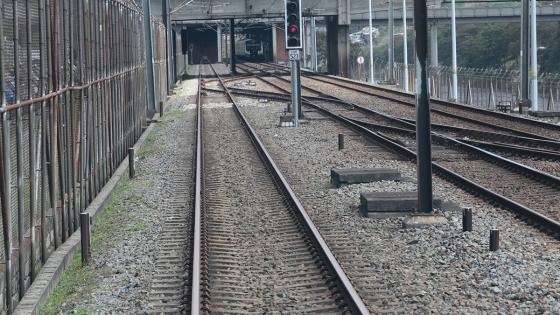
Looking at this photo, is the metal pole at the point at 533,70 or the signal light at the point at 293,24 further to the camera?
the metal pole at the point at 533,70

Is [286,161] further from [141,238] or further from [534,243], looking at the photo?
[534,243]

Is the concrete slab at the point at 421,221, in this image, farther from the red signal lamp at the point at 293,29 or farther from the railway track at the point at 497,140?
the red signal lamp at the point at 293,29

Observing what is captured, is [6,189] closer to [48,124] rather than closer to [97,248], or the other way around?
[48,124]

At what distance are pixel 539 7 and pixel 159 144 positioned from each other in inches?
2214

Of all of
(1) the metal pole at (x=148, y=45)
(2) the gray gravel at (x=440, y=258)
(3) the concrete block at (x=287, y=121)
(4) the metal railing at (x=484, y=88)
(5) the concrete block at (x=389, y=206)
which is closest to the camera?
(2) the gray gravel at (x=440, y=258)

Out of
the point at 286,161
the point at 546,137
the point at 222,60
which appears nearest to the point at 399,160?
the point at 286,161

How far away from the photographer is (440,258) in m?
10.5

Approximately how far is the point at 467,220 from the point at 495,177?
519 centimetres

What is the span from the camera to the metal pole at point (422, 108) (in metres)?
12.5

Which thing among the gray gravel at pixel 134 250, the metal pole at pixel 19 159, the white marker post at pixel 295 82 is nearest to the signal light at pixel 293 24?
the white marker post at pixel 295 82

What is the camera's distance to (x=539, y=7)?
75250mm

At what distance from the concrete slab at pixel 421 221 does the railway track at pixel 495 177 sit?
116 centimetres

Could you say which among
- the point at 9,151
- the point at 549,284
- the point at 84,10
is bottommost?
the point at 549,284

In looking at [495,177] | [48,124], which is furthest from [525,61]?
[48,124]
